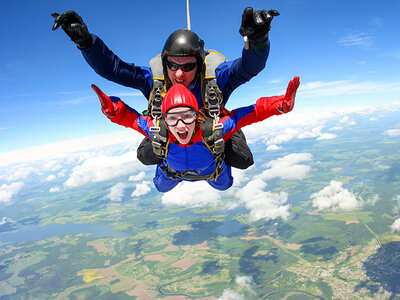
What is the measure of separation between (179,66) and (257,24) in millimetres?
1207

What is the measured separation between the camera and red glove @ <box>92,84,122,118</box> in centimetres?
239

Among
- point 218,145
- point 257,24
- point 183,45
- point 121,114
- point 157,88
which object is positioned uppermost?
point 183,45

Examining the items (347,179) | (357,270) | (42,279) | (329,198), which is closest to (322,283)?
(357,270)

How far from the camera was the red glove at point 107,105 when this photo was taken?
239 centimetres

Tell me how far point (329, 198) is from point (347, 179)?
33.7 m

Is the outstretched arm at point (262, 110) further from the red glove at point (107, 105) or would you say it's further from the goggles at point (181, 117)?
the red glove at point (107, 105)

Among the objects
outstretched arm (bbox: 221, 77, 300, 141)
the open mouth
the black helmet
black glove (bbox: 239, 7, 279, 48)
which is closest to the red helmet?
the open mouth

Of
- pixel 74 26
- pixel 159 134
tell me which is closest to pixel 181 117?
pixel 159 134

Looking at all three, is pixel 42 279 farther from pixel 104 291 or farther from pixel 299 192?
pixel 299 192

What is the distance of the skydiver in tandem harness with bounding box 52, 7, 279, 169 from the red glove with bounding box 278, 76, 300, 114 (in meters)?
0.36

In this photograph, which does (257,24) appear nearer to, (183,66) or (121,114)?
(183,66)

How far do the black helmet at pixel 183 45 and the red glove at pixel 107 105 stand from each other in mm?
845

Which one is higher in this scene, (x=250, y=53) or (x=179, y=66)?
(x=179, y=66)

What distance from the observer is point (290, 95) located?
7.18 feet
